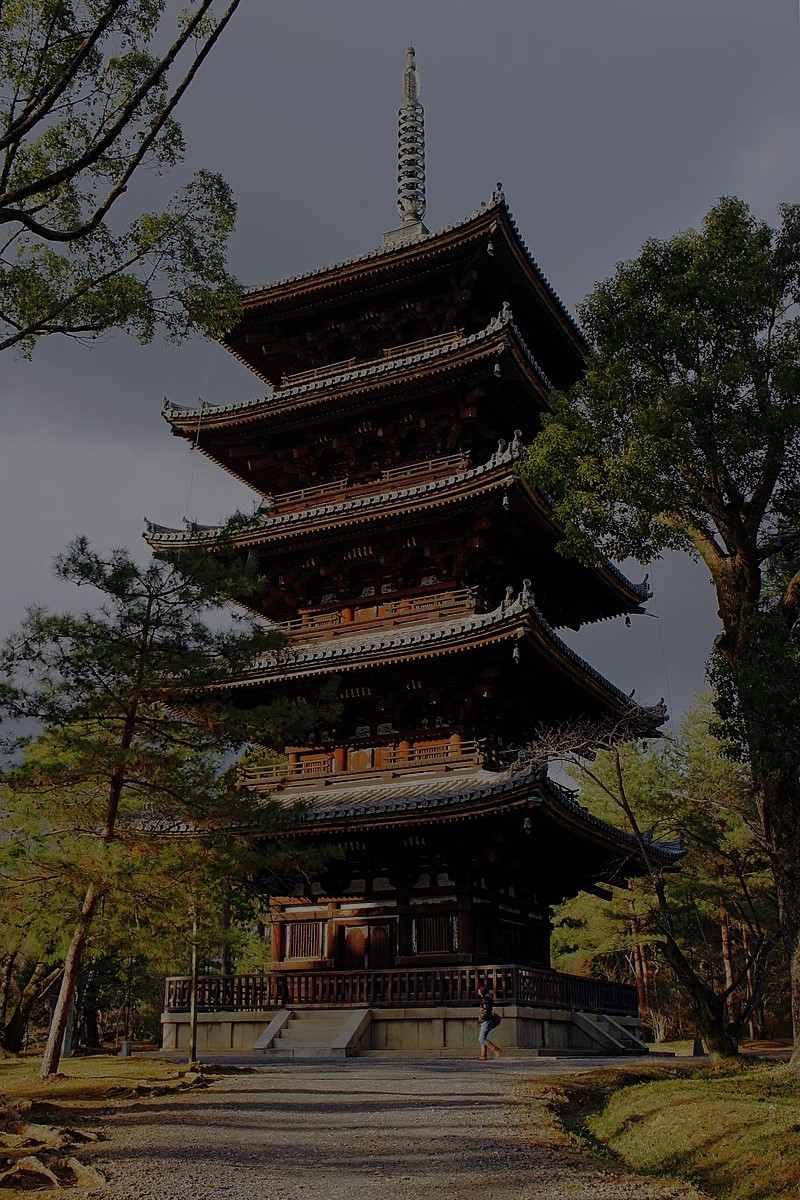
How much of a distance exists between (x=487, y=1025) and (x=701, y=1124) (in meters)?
8.33

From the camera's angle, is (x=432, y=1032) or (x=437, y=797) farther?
(x=437, y=797)

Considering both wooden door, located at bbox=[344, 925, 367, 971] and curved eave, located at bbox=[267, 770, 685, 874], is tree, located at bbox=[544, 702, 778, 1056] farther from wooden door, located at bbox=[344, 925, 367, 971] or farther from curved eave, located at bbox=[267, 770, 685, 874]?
wooden door, located at bbox=[344, 925, 367, 971]

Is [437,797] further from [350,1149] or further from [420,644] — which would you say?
[350,1149]

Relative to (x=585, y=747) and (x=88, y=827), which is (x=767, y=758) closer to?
(x=585, y=747)

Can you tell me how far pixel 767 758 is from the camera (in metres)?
13.8

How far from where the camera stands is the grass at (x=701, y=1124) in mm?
8195

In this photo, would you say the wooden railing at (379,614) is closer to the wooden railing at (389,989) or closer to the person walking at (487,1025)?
the wooden railing at (389,989)

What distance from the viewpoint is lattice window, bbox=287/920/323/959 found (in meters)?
22.6

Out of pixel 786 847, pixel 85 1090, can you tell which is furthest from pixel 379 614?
pixel 85 1090

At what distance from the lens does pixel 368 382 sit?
25.0 meters

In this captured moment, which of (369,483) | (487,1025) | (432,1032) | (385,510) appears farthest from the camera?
(369,483)

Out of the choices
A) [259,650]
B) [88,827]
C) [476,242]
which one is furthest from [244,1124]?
[476,242]

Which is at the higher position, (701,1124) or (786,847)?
(786,847)

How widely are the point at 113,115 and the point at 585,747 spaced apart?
1366cm
